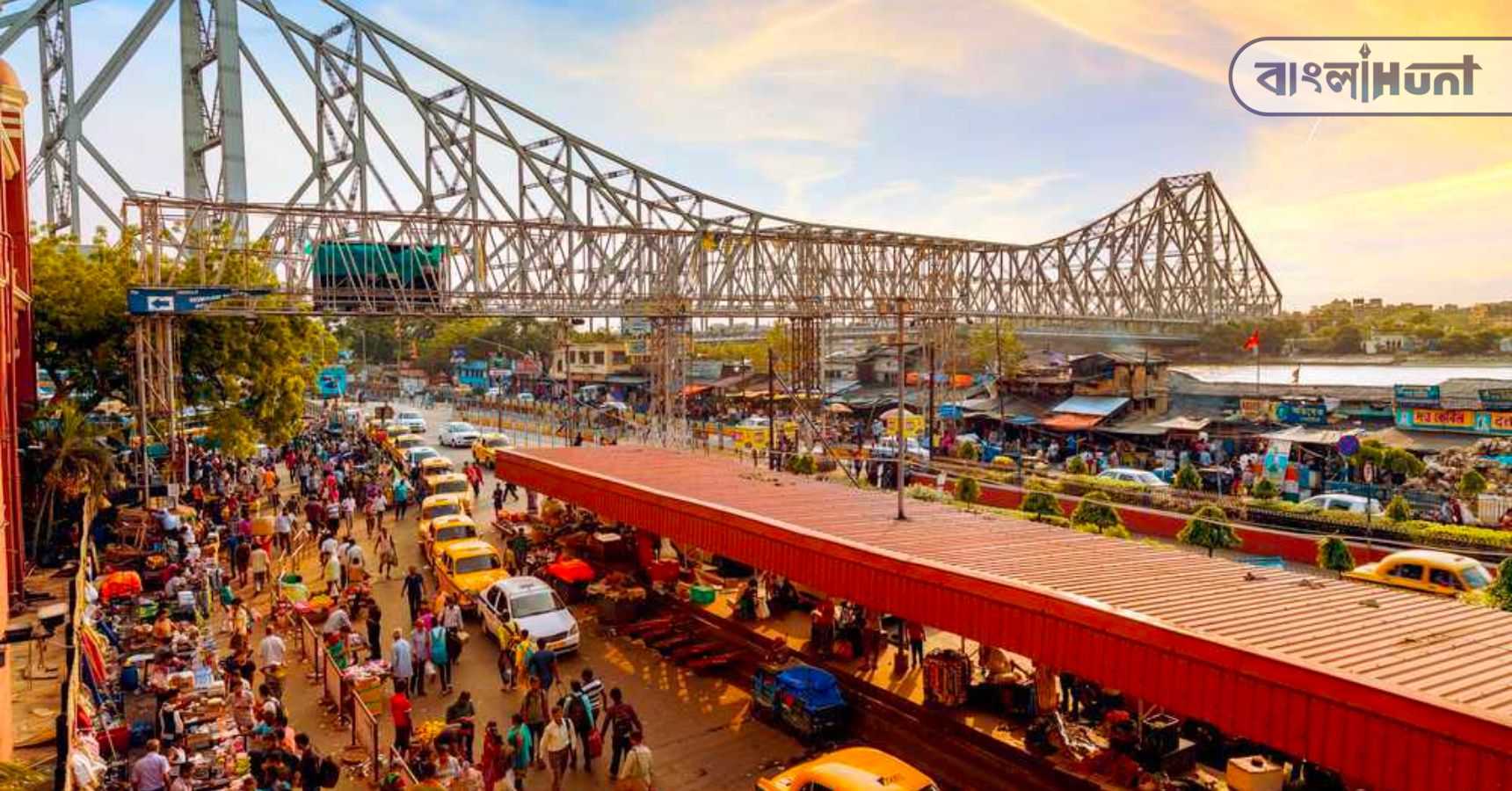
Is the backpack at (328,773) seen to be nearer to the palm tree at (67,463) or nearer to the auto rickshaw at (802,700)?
the auto rickshaw at (802,700)

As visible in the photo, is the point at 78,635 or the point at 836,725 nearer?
the point at 78,635

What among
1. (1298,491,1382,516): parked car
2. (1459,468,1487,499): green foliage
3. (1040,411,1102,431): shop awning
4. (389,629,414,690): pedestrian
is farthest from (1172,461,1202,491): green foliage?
(389,629,414,690): pedestrian

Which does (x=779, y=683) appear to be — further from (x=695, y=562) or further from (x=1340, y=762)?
(x=695, y=562)

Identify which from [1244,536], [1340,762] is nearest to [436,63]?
[1244,536]

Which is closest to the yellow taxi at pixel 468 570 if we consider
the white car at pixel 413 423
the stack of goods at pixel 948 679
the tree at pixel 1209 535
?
the stack of goods at pixel 948 679

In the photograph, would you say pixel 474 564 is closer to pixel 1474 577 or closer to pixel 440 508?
pixel 440 508

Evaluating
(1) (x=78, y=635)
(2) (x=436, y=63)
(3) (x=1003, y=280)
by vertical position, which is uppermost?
(2) (x=436, y=63)

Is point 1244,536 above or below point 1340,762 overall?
below
